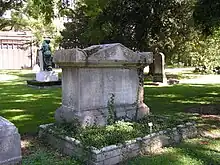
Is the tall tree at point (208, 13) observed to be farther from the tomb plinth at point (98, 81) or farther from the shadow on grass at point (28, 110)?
the shadow on grass at point (28, 110)

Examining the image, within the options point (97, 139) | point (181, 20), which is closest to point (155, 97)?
point (97, 139)

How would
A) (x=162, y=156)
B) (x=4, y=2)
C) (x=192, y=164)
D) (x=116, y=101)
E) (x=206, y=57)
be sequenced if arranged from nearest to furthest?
(x=192, y=164), (x=162, y=156), (x=116, y=101), (x=4, y=2), (x=206, y=57)

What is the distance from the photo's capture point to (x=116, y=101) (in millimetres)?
6727

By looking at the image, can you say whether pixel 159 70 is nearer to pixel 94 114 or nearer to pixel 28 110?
pixel 28 110

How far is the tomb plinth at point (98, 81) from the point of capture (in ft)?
20.0

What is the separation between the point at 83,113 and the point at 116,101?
89 centimetres

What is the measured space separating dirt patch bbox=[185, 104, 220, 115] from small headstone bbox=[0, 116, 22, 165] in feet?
19.2

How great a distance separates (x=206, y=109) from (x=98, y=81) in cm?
483

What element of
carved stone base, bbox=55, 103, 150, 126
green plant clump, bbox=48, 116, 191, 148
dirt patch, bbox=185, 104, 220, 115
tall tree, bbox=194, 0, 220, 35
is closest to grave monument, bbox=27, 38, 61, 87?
dirt patch, bbox=185, 104, 220, 115

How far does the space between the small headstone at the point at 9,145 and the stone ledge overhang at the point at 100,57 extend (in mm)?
1703

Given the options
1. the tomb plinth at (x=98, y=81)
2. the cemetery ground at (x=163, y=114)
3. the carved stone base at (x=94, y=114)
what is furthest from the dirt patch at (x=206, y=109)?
the tomb plinth at (x=98, y=81)

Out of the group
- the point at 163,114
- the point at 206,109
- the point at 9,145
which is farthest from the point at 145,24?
the point at 9,145

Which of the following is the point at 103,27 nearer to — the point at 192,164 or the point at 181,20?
the point at 181,20

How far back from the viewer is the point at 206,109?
9.80 m
